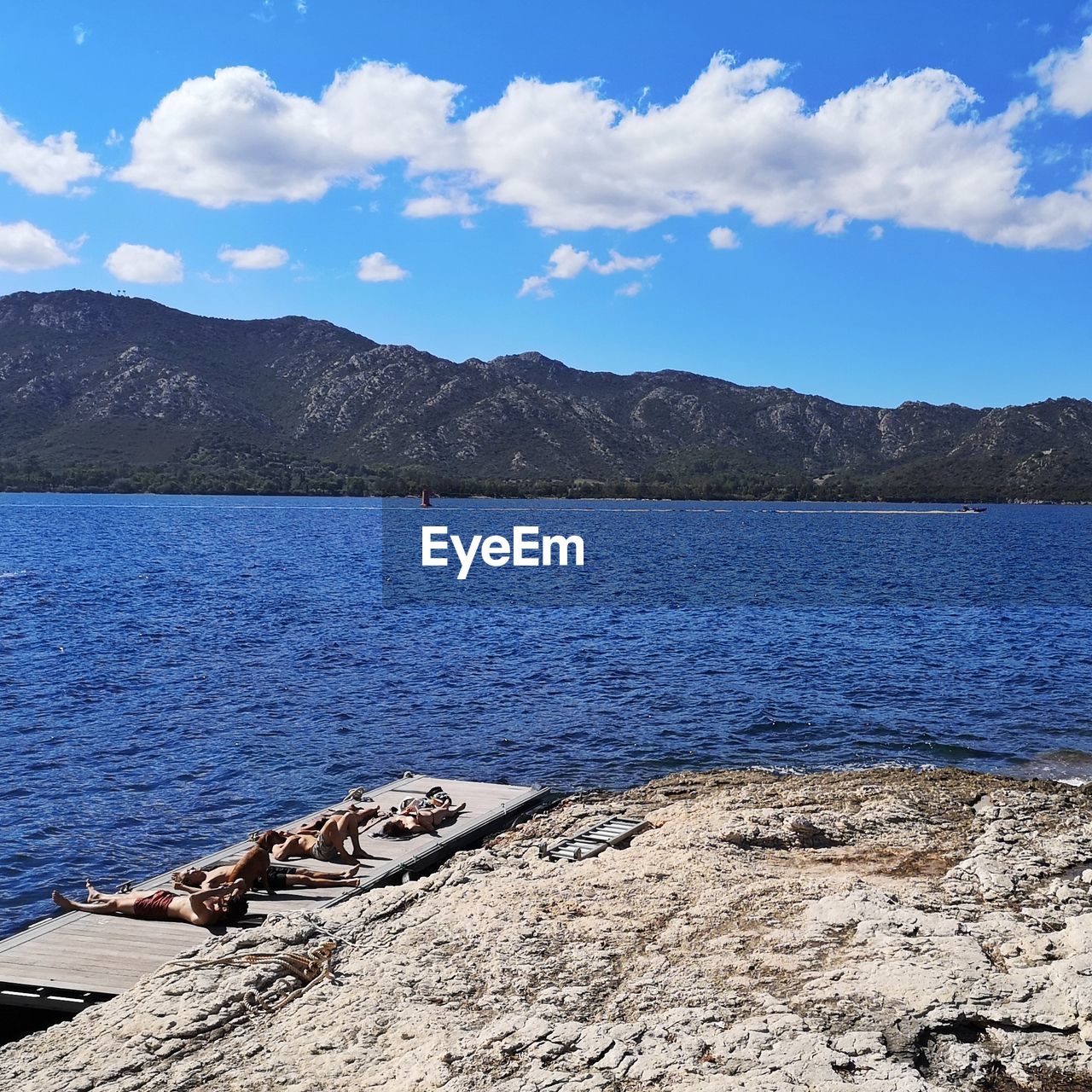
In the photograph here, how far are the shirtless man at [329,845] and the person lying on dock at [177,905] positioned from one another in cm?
185

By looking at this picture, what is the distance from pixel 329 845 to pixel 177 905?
2.89m

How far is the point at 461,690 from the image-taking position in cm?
3691

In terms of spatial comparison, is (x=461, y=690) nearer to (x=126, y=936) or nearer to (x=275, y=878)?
(x=275, y=878)

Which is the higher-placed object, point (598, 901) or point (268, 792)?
point (598, 901)

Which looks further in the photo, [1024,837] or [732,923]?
[1024,837]

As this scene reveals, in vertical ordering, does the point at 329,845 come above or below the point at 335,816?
below

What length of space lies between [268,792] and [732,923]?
14.4 meters

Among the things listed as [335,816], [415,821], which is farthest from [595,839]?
[335,816]

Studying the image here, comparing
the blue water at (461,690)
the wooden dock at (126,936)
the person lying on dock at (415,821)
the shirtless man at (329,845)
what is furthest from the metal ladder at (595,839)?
the blue water at (461,690)

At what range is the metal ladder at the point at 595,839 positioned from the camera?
17.0 meters

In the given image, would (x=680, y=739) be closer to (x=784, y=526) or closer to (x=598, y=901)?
(x=598, y=901)

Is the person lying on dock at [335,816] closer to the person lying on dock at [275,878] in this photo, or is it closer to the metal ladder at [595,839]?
the person lying on dock at [275,878]

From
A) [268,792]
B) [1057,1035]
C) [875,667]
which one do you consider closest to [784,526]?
[875,667]

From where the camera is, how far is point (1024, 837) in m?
18.1
